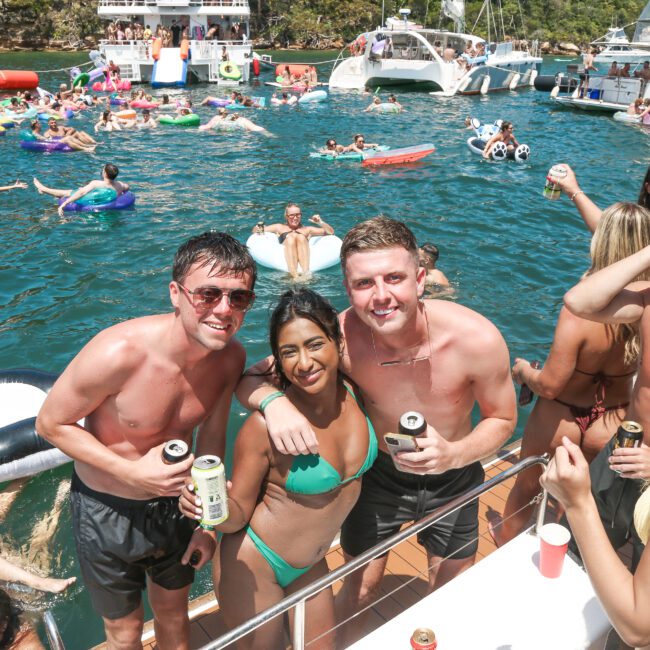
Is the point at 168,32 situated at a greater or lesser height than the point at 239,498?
greater

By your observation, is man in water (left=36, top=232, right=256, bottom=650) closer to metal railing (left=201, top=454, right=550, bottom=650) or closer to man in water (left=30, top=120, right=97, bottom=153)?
metal railing (left=201, top=454, right=550, bottom=650)

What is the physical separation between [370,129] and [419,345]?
20572 mm

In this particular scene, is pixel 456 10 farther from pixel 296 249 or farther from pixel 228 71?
pixel 296 249

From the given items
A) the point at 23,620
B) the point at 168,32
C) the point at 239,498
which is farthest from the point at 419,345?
the point at 168,32

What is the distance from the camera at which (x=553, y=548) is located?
2.71 meters

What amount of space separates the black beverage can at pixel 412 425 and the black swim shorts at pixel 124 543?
115 cm

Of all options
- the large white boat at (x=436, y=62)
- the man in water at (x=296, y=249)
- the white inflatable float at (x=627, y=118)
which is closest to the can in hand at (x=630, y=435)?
the man in water at (x=296, y=249)

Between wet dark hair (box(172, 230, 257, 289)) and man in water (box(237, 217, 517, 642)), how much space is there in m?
0.41

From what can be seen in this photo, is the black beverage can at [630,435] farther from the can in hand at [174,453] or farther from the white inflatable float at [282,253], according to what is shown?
the white inflatable float at [282,253]

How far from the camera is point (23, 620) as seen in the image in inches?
135

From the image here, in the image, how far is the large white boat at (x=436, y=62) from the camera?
31.2 metres

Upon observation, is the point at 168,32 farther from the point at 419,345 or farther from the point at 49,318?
the point at 419,345

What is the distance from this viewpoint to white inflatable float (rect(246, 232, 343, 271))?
31.7 feet

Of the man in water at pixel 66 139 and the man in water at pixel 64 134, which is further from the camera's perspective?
the man in water at pixel 64 134
